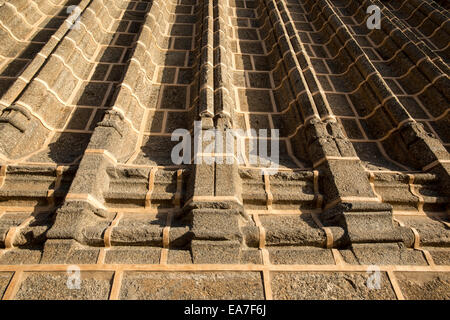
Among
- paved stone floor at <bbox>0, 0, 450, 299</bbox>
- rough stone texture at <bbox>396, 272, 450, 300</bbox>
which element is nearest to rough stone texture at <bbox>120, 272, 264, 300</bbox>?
paved stone floor at <bbox>0, 0, 450, 299</bbox>

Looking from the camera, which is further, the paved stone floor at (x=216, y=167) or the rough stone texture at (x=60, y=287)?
the paved stone floor at (x=216, y=167)

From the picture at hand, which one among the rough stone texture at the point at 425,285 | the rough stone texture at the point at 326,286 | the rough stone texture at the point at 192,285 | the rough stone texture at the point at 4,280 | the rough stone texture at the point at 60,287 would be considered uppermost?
the rough stone texture at the point at 425,285

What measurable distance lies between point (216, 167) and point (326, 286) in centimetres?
134

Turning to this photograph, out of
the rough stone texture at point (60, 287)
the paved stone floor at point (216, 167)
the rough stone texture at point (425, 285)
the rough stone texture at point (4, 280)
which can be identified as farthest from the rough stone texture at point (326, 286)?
the rough stone texture at point (4, 280)

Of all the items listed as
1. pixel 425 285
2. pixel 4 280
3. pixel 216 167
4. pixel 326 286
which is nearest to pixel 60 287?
pixel 4 280

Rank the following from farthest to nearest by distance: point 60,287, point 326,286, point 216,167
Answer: point 216,167
point 326,286
point 60,287

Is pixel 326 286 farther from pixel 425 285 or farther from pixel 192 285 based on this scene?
pixel 192 285

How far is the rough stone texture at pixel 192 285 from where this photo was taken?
1809 mm

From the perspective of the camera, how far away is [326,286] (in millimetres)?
1896

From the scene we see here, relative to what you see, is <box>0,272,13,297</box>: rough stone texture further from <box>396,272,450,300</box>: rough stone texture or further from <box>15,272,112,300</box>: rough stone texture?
<box>396,272,450,300</box>: rough stone texture

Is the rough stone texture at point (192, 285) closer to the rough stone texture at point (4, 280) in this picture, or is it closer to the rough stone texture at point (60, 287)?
the rough stone texture at point (60, 287)

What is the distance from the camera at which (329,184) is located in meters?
2.60

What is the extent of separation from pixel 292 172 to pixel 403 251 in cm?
112

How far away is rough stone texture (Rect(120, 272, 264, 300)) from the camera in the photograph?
181cm
